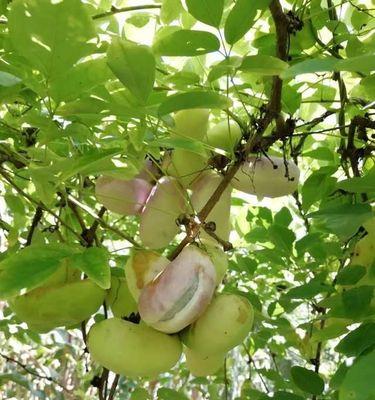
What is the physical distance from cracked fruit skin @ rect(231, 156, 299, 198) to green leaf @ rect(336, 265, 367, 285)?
0.36 feet

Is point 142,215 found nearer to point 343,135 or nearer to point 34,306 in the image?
point 34,306

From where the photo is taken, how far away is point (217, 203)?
665 millimetres

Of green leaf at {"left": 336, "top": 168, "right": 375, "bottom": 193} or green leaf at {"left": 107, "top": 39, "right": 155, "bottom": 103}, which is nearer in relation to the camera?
green leaf at {"left": 107, "top": 39, "right": 155, "bottom": 103}

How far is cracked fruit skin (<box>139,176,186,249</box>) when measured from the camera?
675 mm

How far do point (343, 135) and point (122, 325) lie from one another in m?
0.39

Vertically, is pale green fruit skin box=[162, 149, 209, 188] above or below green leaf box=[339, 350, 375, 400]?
above

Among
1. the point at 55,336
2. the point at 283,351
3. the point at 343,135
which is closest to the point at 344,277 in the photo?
the point at 343,135

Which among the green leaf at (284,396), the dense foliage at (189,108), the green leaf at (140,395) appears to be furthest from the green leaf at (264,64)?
the green leaf at (140,395)

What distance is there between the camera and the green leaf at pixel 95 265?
0.51 metres

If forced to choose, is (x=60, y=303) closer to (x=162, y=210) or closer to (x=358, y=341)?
(x=162, y=210)

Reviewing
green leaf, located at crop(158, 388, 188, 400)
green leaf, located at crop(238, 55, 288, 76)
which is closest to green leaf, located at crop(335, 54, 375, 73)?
green leaf, located at crop(238, 55, 288, 76)

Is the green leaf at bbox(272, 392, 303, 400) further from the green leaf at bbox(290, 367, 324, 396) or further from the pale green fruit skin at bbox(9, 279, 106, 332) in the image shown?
the pale green fruit skin at bbox(9, 279, 106, 332)

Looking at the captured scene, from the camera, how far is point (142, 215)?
0.69 metres

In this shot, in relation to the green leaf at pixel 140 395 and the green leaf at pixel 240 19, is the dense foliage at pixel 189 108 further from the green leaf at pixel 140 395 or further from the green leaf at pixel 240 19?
the green leaf at pixel 140 395
